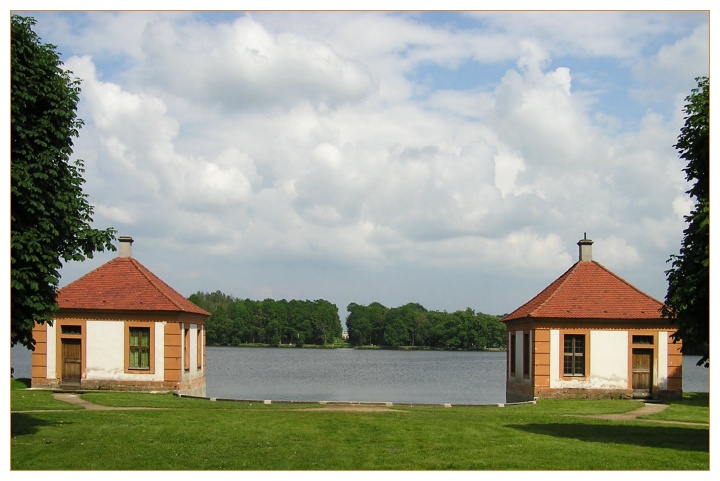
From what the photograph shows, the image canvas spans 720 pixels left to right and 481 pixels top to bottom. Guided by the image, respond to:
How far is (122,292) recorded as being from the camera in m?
32.5

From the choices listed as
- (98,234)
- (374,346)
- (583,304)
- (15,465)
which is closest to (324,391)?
(583,304)

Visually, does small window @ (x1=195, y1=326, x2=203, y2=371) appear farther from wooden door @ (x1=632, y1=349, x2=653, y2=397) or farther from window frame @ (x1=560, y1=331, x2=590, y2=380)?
wooden door @ (x1=632, y1=349, x2=653, y2=397)

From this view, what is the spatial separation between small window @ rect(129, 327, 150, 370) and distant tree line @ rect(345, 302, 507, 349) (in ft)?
308

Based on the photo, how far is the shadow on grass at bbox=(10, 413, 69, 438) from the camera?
714 inches

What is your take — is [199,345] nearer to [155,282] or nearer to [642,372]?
[155,282]

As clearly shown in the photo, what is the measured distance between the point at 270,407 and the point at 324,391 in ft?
59.9

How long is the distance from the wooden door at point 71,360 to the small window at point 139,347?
206 centimetres

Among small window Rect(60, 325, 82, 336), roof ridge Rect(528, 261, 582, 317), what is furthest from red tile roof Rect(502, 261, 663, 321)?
small window Rect(60, 325, 82, 336)

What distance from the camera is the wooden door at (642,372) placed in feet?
103

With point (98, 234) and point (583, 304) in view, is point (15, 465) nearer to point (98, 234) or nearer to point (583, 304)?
point (98, 234)

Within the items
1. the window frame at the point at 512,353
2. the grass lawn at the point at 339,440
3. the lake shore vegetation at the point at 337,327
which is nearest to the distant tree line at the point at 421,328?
the lake shore vegetation at the point at 337,327

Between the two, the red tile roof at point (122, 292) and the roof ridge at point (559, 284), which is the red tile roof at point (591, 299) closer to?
the roof ridge at point (559, 284)

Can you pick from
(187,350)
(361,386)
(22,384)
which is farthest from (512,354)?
(22,384)

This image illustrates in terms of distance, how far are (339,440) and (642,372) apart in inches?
697
